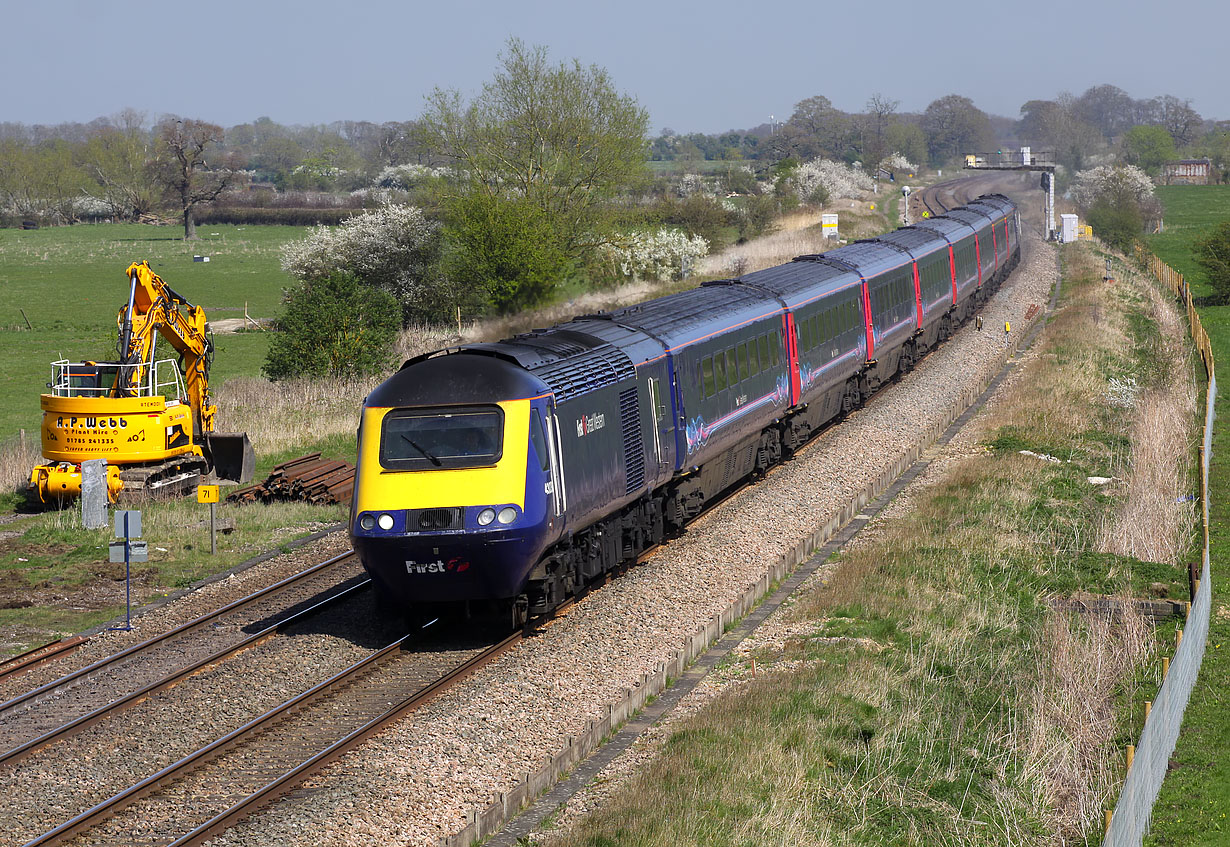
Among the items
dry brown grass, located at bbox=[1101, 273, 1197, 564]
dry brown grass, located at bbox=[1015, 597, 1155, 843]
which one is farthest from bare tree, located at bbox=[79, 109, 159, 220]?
dry brown grass, located at bbox=[1015, 597, 1155, 843]

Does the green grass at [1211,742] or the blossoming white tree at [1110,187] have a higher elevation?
the blossoming white tree at [1110,187]

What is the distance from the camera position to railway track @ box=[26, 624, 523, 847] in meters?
10.7

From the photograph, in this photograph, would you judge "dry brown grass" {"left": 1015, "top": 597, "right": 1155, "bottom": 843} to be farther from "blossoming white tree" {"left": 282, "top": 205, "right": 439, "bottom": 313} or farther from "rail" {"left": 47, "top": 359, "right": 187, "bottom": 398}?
"blossoming white tree" {"left": 282, "top": 205, "right": 439, "bottom": 313}

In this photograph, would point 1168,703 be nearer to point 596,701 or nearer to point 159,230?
point 596,701

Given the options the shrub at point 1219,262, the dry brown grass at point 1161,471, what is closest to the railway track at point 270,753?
the dry brown grass at point 1161,471

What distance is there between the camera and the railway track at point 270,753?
422 inches

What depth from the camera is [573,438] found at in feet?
51.9

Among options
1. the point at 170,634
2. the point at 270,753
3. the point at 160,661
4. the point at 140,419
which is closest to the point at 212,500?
the point at 170,634

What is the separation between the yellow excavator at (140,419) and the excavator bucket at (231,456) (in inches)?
0.8

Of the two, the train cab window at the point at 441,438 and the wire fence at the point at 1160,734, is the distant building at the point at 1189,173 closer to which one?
the wire fence at the point at 1160,734

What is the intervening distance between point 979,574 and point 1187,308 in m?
40.5

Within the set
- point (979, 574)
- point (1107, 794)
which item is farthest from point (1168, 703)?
point (979, 574)

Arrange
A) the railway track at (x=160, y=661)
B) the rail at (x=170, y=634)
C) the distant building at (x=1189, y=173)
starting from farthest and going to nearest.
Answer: the distant building at (x=1189, y=173)
the rail at (x=170, y=634)
the railway track at (x=160, y=661)

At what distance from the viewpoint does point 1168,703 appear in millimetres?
12570
